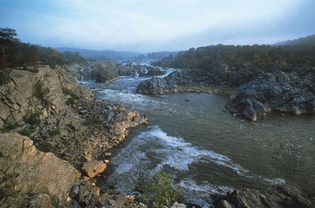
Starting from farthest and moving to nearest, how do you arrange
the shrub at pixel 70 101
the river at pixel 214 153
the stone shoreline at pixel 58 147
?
the shrub at pixel 70 101, the river at pixel 214 153, the stone shoreline at pixel 58 147

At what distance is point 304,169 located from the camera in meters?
35.3

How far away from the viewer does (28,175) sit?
952 inches

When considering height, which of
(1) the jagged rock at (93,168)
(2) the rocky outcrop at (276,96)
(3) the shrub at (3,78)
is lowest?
(2) the rocky outcrop at (276,96)

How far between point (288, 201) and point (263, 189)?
3778 millimetres

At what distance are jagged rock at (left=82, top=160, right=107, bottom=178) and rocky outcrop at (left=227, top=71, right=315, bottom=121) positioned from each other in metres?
32.6

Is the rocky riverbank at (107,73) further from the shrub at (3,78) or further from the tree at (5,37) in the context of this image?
the shrub at (3,78)

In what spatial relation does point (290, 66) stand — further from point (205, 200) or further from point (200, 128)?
point (205, 200)

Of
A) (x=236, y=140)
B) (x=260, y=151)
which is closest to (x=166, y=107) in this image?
(x=236, y=140)

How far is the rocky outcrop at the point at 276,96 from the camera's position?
204 ft

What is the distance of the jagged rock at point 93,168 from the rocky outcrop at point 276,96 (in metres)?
32.6

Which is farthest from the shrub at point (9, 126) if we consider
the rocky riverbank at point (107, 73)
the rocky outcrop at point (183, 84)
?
the rocky riverbank at point (107, 73)

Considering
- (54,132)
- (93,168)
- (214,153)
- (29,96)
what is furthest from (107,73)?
(93,168)

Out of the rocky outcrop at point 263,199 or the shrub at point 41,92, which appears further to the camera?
the shrub at point 41,92

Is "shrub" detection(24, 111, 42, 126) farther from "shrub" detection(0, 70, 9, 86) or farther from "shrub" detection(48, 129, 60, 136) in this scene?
"shrub" detection(0, 70, 9, 86)
